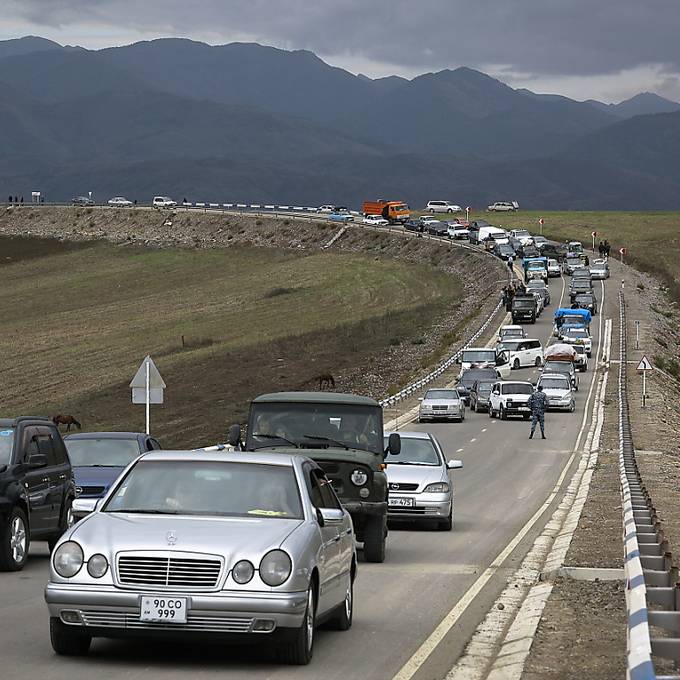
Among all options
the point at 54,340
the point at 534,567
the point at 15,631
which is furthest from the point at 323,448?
the point at 54,340

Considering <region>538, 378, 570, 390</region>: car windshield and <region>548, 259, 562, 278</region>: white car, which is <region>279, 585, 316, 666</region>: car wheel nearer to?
<region>538, 378, 570, 390</region>: car windshield

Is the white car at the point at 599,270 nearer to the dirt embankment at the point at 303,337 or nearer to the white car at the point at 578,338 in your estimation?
the dirt embankment at the point at 303,337

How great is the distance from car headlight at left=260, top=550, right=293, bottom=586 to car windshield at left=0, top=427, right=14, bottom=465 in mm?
7404

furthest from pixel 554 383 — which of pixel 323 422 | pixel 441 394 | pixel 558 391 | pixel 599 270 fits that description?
pixel 599 270

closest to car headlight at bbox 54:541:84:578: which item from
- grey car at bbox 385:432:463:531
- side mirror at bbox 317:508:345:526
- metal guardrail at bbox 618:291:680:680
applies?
side mirror at bbox 317:508:345:526

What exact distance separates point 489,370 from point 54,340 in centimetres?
3108

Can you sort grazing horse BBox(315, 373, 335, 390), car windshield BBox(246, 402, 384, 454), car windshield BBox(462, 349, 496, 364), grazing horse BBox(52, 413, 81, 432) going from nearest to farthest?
car windshield BBox(246, 402, 384, 454) < grazing horse BBox(52, 413, 81, 432) < grazing horse BBox(315, 373, 335, 390) < car windshield BBox(462, 349, 496, 364)

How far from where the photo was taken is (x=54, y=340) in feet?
276

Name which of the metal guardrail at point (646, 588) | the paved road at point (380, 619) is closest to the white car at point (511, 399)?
the paved road at point (380, 619)

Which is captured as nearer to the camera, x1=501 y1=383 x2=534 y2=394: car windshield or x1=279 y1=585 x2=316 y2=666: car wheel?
x1=279 y1=585 x2=316 y2=666: car wheel

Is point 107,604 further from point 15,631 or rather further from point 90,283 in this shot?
point 90,283

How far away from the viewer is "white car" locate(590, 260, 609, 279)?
113062 millimetres

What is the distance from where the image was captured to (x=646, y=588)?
1123cm

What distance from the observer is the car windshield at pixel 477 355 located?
65.4 m
